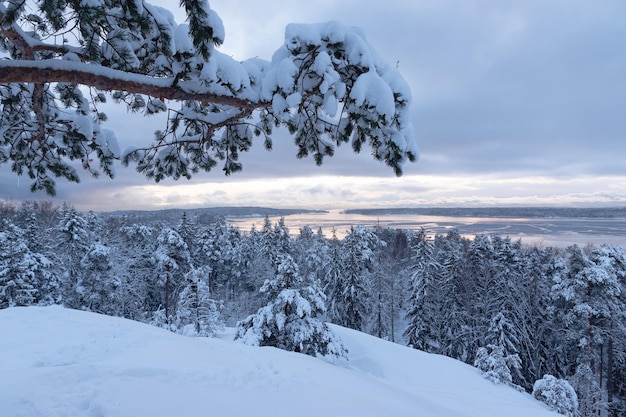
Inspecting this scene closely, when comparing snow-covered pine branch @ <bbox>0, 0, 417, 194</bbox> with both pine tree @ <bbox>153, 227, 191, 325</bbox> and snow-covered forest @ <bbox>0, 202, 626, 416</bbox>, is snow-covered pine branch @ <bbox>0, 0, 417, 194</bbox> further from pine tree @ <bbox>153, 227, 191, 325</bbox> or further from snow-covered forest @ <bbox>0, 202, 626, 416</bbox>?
pine tree @ <bbox>153, 227, 191, 325</bbox>

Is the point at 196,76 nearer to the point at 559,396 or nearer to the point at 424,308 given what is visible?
the point at 559,396

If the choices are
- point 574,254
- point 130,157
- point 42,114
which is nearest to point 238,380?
point 130,157

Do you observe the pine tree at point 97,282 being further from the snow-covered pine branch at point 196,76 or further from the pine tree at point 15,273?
the snow-covered pine branch at point 196,76

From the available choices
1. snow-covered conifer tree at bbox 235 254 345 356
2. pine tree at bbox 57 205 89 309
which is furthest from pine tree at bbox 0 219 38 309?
snow-covered conifer tree at bbox 235 254 345 356

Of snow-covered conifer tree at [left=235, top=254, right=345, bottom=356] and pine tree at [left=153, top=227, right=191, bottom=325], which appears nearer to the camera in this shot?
snow-covered conifer tree at [left=235, top=254, right=345, bottom=356]

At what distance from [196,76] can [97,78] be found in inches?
28.2

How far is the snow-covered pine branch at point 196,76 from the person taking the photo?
2.46 meters

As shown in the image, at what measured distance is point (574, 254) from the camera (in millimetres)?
19812

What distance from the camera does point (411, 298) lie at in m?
25.8

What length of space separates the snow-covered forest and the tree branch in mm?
9579

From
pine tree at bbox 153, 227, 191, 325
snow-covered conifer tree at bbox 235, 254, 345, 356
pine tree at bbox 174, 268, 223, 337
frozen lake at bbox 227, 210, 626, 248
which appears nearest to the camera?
snow-covered conifer tree at bbox 235, 254, 345, 356

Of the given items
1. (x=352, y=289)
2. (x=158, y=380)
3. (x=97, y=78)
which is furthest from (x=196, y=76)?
(x=352, y=289)

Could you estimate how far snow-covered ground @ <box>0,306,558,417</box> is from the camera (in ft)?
11.3

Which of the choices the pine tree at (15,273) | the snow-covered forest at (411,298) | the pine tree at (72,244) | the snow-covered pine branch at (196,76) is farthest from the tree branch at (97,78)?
the pine tree at (72,244)
